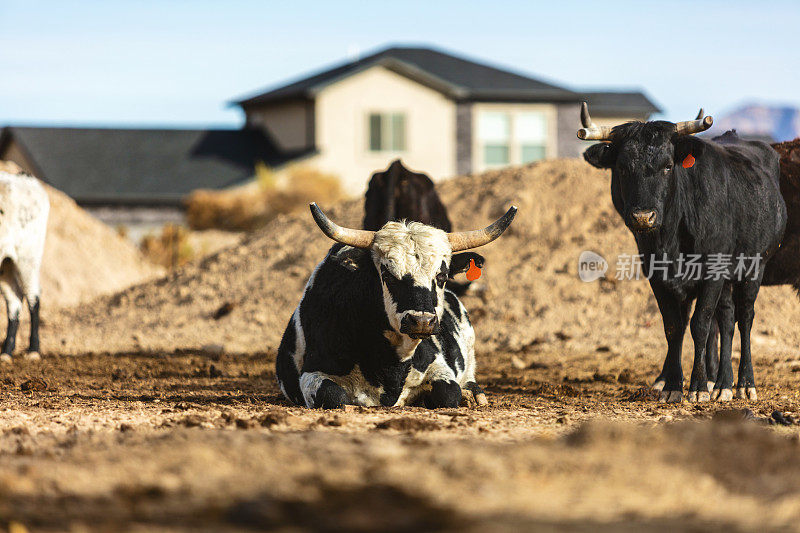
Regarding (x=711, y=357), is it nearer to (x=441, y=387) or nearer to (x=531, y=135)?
(x=441, y=387)

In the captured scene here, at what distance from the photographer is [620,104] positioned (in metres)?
38.0

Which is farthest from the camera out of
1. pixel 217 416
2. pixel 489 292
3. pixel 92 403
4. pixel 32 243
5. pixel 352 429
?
pixel 489 292

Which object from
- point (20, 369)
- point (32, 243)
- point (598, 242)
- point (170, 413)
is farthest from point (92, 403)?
point (598, 242)

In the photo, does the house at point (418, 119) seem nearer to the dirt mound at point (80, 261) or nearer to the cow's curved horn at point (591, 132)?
the dirt mound at point (80, 261)

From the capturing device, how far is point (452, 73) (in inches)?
1508

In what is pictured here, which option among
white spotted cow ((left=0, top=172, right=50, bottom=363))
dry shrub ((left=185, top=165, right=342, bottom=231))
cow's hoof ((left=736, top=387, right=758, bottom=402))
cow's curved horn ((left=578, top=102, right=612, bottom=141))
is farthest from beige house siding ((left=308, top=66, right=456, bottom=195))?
cow's hoof ((left=736, top=387, right=758, bottom=402))

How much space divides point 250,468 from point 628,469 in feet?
5.28

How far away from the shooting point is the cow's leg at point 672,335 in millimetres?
9312

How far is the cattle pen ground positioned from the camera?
412cm

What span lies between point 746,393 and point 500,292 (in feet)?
22.8

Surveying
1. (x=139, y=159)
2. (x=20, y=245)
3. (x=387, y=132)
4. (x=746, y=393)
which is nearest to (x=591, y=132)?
(x=746, y=393)

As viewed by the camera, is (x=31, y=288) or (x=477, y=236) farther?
(x=31, y=288)

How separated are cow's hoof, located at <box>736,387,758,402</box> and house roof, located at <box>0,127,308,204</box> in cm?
2653

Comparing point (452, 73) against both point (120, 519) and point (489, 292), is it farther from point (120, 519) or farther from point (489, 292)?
point (120, 519)
